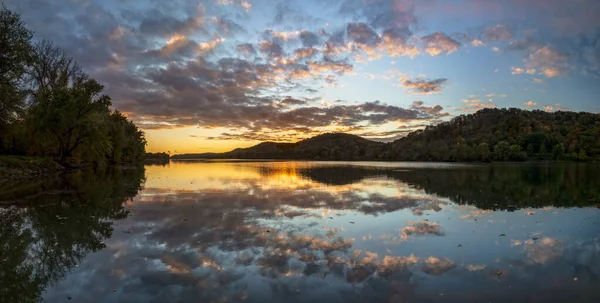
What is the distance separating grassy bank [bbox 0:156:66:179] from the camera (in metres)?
33.9

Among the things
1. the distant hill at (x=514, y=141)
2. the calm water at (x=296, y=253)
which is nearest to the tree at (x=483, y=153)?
the distant hill at (x=514, y=141)

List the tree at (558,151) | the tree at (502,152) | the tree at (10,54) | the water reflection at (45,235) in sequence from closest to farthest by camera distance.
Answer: the water reflection at (45,235), the tree at (10,54), the tree at (558,151), the tree at (502,152)

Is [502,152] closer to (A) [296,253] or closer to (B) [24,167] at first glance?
(B) [24,167]

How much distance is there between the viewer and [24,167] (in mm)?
38406

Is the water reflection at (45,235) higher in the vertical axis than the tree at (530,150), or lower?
lower

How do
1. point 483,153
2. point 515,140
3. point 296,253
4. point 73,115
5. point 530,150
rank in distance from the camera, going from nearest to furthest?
1. point 296,253
2. point 73,115
3. point 483,153
4. point 530,150
5. point 515,140

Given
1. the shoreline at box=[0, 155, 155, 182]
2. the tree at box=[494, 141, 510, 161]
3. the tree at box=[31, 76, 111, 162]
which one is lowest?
the shoreline at box=[0, 155, 155, 182]

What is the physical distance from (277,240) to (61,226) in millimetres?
8565

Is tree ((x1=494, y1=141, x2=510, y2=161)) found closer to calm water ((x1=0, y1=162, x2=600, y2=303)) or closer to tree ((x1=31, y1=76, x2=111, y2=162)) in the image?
calm water ((x1=0, y1=162, x2=600, y2=303))

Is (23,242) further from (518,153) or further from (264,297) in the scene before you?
(518,153)

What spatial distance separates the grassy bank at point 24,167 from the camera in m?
33.9

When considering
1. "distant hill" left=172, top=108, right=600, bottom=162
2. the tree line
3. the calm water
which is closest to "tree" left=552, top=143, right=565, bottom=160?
"distant hill" left=172, top=108, right=600, bottom=162

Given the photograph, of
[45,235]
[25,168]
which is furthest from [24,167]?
[45,235]

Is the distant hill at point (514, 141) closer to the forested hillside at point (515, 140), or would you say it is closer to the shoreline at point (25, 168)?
the forested hillside at point (515, 140)
